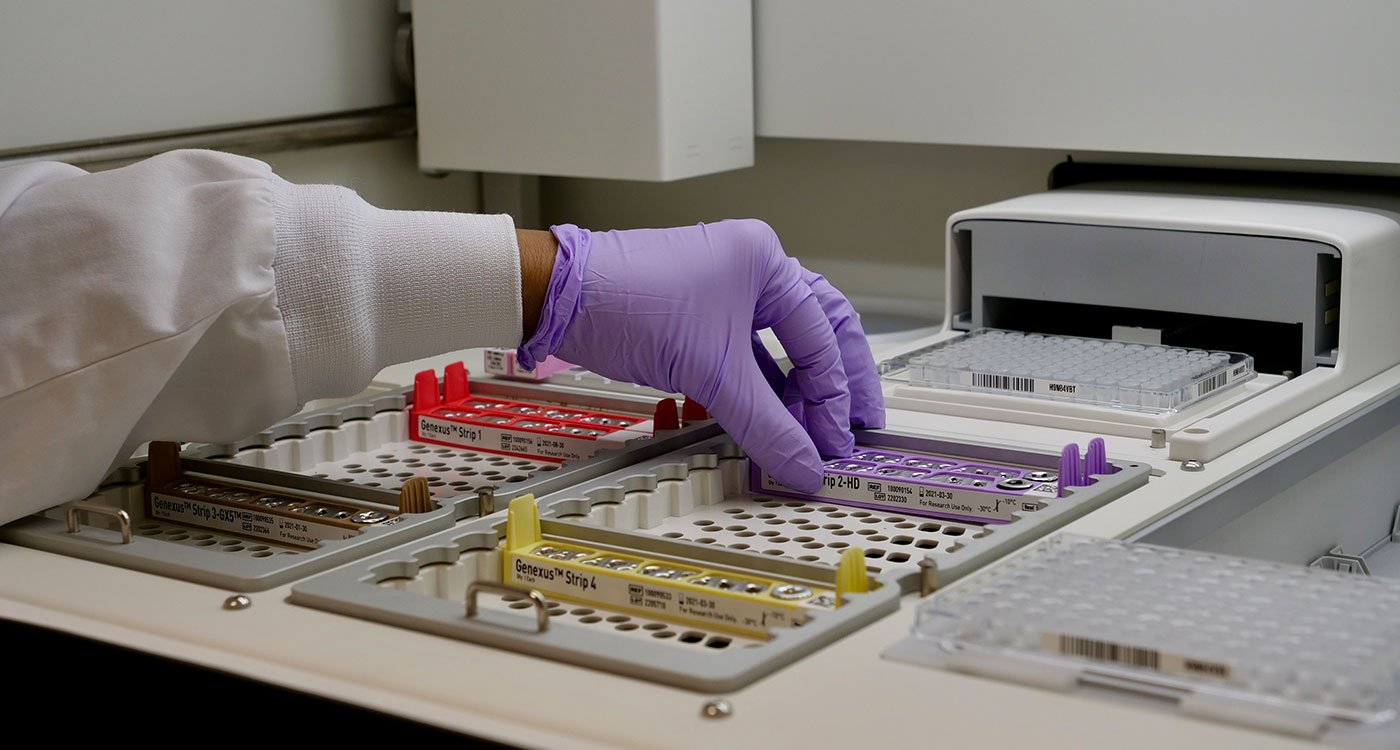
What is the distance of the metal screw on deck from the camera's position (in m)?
0.75

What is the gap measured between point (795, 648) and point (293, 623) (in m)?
0.31

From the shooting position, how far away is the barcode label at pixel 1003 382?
1.38 metres

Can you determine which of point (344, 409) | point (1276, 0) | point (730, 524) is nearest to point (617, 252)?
point (730, 524)

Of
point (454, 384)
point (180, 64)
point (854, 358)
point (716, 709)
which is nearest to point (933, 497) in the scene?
point (854, 358)

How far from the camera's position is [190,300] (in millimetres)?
1055

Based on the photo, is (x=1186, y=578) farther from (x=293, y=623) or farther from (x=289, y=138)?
(x=289, y=138)

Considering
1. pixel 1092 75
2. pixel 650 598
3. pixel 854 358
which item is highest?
pixel 1092 75

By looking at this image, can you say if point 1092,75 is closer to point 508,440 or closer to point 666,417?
point 666,417

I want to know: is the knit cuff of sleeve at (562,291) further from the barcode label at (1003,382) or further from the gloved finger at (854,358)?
the barcode label at (1003,382)

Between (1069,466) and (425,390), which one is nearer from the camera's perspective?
(1069,466)

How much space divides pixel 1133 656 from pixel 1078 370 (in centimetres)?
67

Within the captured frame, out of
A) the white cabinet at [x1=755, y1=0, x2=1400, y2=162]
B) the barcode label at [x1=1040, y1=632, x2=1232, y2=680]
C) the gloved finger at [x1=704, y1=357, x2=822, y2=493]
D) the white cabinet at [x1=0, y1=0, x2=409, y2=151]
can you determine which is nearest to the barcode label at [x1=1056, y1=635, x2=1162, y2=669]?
the barcode label at [x1=1040, y1=632, x2=1232, y2=680]

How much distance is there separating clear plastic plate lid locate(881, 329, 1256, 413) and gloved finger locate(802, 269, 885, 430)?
13cm

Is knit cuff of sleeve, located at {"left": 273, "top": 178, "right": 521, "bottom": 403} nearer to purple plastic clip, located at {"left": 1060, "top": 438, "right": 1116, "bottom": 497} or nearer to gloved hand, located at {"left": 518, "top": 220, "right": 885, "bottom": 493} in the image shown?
gloved hand, located at {"left": 518, "top": 220, "right": 885, "bottom": 493}
